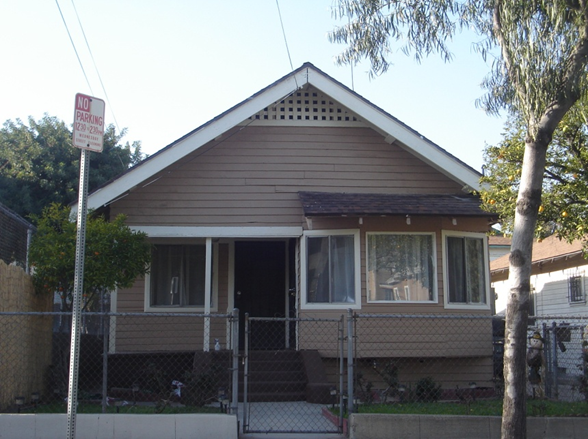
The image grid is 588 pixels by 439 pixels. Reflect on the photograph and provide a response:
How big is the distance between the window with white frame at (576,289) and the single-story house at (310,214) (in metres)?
7.38

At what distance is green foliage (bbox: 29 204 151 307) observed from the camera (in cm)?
1077

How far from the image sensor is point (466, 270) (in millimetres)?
13156

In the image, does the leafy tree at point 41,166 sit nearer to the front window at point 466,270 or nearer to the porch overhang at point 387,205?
the porch overhang at point 387,205

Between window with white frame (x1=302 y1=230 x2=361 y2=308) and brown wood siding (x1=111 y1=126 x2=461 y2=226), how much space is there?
0.78 metres

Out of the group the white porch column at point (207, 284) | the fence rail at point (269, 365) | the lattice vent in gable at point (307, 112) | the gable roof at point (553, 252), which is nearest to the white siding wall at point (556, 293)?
the gable roof at point (553, 252)

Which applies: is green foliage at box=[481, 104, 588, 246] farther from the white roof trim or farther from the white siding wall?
the white siding wall

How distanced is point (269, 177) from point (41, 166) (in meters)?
16.0

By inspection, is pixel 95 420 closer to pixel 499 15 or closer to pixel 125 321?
pixel 125 321

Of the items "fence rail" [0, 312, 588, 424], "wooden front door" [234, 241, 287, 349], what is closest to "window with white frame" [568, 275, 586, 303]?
"fence rail" [0, 312, 588, 424]

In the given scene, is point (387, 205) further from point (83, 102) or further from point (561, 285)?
point (561, 285)

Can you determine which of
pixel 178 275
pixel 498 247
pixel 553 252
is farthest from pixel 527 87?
pixel 498 247

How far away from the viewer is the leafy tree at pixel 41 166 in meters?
26.0

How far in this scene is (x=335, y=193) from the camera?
13469 millimetres

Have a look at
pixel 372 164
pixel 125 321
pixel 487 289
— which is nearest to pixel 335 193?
pixel 372 164
